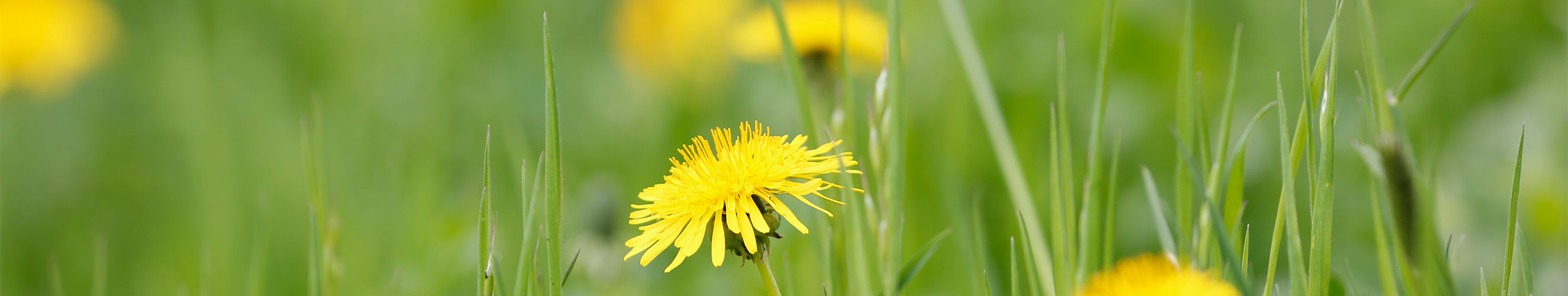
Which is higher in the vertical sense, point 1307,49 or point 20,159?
point 1307,49

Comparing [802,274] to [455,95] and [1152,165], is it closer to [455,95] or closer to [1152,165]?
[1152,165]

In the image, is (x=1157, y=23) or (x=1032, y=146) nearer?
(x=1032, y=146)

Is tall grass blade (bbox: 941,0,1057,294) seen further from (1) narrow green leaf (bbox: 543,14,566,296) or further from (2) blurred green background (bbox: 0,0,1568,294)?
(1) narrow green leaf (bbox: 543,14,566,296)

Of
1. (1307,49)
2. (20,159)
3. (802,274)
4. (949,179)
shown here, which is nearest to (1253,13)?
(949,179)

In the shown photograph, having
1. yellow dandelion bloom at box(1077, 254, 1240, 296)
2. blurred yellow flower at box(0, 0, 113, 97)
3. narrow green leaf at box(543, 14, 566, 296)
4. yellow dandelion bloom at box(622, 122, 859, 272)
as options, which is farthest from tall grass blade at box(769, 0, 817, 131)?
blurred yellow flower at box(0, 0, 113, 97)

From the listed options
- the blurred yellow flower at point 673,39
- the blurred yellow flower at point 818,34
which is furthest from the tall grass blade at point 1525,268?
the blurred yellow flower at point 673,39

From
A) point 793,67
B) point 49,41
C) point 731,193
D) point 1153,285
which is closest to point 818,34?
point 793,67
